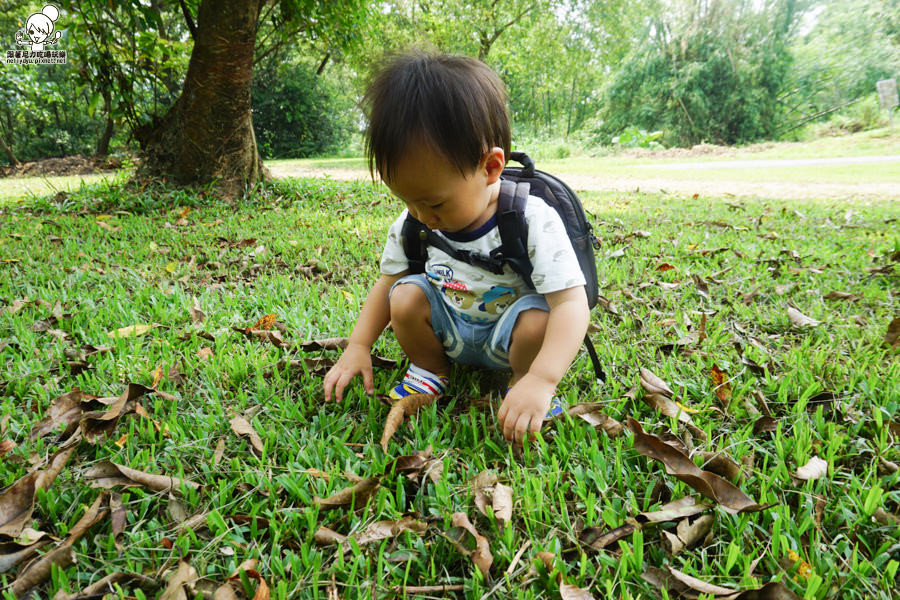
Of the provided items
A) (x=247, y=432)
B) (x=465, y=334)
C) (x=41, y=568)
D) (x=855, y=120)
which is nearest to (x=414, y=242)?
(x=465, y=334)

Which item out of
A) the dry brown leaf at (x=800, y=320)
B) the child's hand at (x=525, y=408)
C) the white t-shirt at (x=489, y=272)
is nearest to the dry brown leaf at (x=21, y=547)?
the child's hand at (x=525, y=408)

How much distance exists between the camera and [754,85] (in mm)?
→ 19844

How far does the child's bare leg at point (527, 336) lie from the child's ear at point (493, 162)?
0.43 metres

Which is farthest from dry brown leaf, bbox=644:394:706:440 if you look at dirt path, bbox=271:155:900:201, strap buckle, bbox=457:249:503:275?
dirt path, bbox=271:155:900:201

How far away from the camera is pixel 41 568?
106 centimetres

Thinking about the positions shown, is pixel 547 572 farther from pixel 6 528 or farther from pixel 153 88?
pixel 153 88

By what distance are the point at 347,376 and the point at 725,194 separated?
6298 millimetres

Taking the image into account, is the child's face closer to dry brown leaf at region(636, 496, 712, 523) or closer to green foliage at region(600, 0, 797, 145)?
dry brown leaf at region(636, 496, 712, 523)

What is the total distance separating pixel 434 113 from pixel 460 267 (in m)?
0.56

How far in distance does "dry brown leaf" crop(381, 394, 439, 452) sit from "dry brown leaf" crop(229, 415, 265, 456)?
350mm

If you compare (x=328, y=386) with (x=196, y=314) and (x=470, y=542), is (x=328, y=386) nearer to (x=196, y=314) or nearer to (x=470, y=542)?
(x=470, y=542)

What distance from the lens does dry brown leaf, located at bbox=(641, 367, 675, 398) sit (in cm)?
169

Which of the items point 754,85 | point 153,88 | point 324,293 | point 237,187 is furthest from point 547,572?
point 754,85

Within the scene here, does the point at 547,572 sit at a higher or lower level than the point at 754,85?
lower
